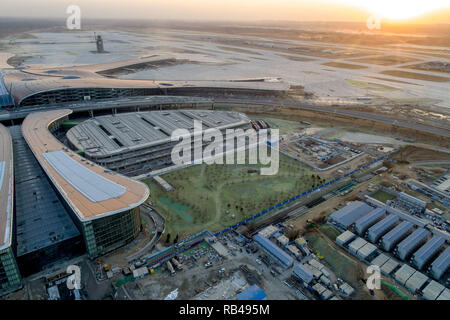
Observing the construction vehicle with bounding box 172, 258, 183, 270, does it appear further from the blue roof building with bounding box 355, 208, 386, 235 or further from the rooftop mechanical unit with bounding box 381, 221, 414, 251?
the rooftop mechanical unit with bounding box 381, 221, 414, 251

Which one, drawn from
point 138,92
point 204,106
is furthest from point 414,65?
point 138,92

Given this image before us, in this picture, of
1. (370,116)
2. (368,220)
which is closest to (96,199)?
(368,220)

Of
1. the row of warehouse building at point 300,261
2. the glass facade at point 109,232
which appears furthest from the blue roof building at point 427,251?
the glass facade at point 109,232

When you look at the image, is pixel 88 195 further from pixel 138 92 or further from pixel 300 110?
pixel 300 110

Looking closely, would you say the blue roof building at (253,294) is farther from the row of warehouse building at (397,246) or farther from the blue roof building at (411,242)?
the blue roof building at (411,242)

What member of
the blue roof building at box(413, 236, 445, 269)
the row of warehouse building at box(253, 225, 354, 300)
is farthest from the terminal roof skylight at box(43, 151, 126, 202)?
the blue roof building at box(413, 236, 445, 269)

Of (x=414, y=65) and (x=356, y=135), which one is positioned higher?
(x=414, y=65)
